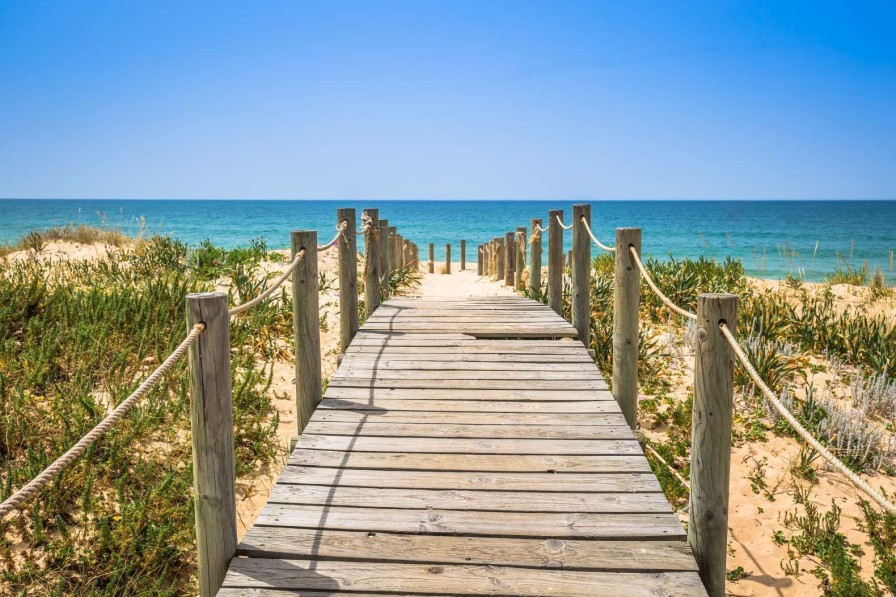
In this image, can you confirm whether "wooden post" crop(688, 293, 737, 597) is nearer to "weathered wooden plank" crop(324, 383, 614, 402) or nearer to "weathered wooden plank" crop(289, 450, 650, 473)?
"weathered wooden plank" crop(289, 450, 650, 473)

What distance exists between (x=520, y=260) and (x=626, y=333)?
7.53 meters

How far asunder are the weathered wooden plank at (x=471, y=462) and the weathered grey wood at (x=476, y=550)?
63cm

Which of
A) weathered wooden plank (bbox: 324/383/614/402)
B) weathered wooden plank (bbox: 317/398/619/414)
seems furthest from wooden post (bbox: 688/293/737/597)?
weathered wooden plank (bbox: 324/383/614/402)

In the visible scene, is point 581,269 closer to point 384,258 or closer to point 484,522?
point 484,522

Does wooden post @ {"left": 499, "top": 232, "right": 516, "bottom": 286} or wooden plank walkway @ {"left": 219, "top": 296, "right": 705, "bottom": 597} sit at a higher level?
wooden post @ {"left": 499, "top": 232, "right": 516, "bottom": 286}

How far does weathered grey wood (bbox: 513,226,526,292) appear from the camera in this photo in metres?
10.9

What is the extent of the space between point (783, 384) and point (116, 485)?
593 centimetres


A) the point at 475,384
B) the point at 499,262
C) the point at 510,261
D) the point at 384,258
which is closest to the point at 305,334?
the point at 475,384

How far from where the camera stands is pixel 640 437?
13.3ft

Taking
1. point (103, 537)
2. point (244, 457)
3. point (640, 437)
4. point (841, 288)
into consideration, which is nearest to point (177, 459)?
point (244, 457)

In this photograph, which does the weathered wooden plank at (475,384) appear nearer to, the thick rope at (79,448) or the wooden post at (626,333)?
the wooden post at (626,333)

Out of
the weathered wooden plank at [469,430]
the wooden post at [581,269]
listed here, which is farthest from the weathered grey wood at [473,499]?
the wooden post at [581,269]

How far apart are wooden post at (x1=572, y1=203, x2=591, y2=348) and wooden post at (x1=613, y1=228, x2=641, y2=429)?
1.20 metres

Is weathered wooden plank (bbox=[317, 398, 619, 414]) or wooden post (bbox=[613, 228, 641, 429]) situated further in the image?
wooden post (bbox=[613, 228, 641, 429])
